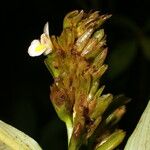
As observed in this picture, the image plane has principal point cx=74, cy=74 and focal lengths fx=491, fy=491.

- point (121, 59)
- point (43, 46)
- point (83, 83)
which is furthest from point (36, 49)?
point (121, 59)

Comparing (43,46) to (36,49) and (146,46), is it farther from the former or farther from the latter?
(146,46)

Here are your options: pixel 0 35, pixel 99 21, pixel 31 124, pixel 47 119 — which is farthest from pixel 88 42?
pixel 0 35

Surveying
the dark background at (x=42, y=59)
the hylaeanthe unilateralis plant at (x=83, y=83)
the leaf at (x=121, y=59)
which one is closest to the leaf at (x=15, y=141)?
the hylaeanthe unilateralis plant at (x=83, y=83)

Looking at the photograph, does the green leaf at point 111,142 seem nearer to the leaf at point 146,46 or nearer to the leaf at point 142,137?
the leaf at point 142,137

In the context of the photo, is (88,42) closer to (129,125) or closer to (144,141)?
(144,141)

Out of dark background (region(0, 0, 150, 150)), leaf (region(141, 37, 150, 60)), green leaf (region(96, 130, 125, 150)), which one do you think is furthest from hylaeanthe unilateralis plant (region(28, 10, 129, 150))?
leaf (region(141, 37, 150, 60))
